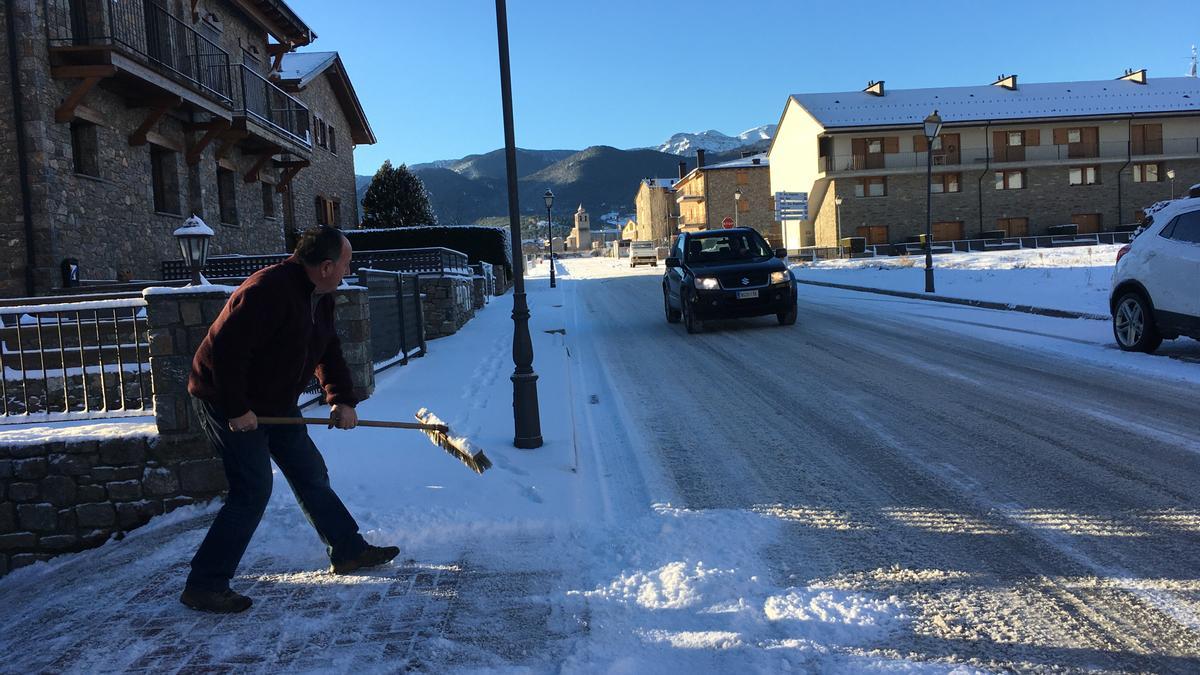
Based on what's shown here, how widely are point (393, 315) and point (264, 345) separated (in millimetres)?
7370

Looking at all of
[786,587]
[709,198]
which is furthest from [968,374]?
[709,198]

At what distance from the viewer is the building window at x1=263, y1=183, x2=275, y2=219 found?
2189 cm

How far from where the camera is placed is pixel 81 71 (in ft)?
39.2

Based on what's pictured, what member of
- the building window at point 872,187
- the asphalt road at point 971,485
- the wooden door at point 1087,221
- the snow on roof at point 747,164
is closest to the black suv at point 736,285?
the asphalt road at point 971,485

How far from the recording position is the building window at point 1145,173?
5394cm

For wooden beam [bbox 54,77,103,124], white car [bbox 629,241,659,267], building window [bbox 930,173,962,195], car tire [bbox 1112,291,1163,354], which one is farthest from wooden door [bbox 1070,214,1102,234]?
wooden beam [bbox 54,77,103,124]

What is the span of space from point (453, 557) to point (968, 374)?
255 inches

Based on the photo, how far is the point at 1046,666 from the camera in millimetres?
2723

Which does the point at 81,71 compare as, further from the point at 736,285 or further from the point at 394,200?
the point at 394,200

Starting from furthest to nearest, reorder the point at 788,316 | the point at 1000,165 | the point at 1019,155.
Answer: the point at 1019,155 < the point at 1000,165 < the point at 788,316

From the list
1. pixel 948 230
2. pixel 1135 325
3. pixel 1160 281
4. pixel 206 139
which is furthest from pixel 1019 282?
pixel 948 230

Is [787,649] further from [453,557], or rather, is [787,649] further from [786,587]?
[453,557]

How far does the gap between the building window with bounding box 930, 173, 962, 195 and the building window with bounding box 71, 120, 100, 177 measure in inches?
2032

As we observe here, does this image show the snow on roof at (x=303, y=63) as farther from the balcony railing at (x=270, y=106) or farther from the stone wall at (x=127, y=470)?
the stone wall at (x=127, y=470)
